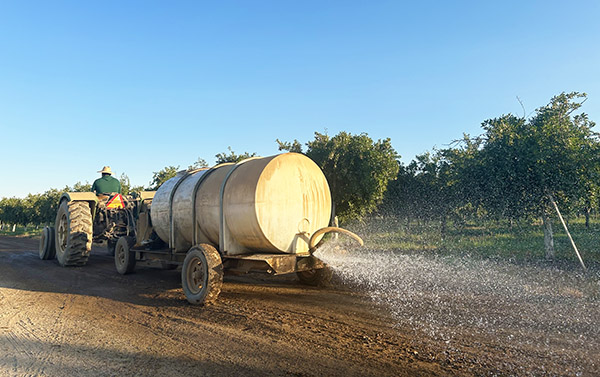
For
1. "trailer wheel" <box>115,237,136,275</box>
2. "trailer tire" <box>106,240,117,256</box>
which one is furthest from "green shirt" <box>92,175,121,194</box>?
"trailer wheel" <box>115,237,136,275</box>

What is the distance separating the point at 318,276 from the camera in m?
8.17

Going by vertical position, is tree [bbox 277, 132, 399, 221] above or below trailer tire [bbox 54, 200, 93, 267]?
above

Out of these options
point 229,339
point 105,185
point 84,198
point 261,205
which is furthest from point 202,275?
point 105,185

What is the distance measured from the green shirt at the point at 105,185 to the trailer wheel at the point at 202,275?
23.4ft

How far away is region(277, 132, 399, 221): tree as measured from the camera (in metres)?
16.7

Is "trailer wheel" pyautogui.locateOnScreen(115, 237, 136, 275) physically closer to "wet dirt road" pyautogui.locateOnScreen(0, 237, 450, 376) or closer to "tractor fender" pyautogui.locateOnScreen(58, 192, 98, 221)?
"wet dirt road" pyautogui.locateOnScreen(0, 237, 450, 376)

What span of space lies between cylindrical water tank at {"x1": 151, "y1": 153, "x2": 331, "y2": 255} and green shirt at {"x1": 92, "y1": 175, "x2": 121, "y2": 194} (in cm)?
591

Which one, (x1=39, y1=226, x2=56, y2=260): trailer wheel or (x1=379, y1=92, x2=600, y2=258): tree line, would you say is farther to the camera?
(x1=39, y1=226, x2=56, y2=260): trailer wheel

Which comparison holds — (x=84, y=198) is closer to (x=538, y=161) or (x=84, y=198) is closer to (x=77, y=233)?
(x=77, y=233)

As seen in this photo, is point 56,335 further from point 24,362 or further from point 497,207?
point 497,207

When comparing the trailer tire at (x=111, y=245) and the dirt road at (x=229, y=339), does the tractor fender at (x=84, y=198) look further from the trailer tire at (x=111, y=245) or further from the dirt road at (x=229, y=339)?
→ the dirt road at (x=229, y=339)

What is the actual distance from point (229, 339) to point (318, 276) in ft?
11.6

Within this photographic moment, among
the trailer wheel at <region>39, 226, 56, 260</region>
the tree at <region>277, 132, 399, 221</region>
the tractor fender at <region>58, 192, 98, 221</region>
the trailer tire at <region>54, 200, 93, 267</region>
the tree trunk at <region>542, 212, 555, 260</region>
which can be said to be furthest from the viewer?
the tree at <region>277, 132, 399, 221</region>

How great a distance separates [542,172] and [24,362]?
12.3 meters
